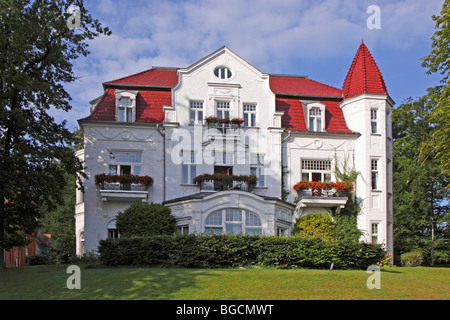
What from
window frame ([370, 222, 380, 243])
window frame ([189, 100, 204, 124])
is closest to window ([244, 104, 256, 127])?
window frame ([189, 100, 204, 124])

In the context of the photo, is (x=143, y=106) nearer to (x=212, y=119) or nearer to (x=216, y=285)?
(x=212, y=119)

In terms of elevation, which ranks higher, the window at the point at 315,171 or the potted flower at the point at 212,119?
the potted flower at the point at 212,119

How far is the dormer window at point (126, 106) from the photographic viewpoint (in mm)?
31847

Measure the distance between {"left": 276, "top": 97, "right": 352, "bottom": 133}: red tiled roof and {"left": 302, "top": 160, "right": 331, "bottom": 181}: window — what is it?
2202 mm

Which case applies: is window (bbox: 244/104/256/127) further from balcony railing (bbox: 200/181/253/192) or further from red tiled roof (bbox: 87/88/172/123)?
red tiled roof (bbox: 87/88/172/123)

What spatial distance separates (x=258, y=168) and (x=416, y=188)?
16.3 meters

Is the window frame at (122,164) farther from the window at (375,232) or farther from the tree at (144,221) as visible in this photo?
the window at (375,232)

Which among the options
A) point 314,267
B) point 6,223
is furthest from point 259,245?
point 6,223

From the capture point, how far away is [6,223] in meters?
24.2

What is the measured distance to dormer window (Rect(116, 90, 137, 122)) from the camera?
104ft

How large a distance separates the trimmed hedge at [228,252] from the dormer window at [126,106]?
1031cm

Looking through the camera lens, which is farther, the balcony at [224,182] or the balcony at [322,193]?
the balcony at [322,193]

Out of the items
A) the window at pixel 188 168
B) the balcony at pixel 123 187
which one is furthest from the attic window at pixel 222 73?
the balcony at pixel 123 187

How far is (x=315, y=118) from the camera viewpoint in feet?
111
